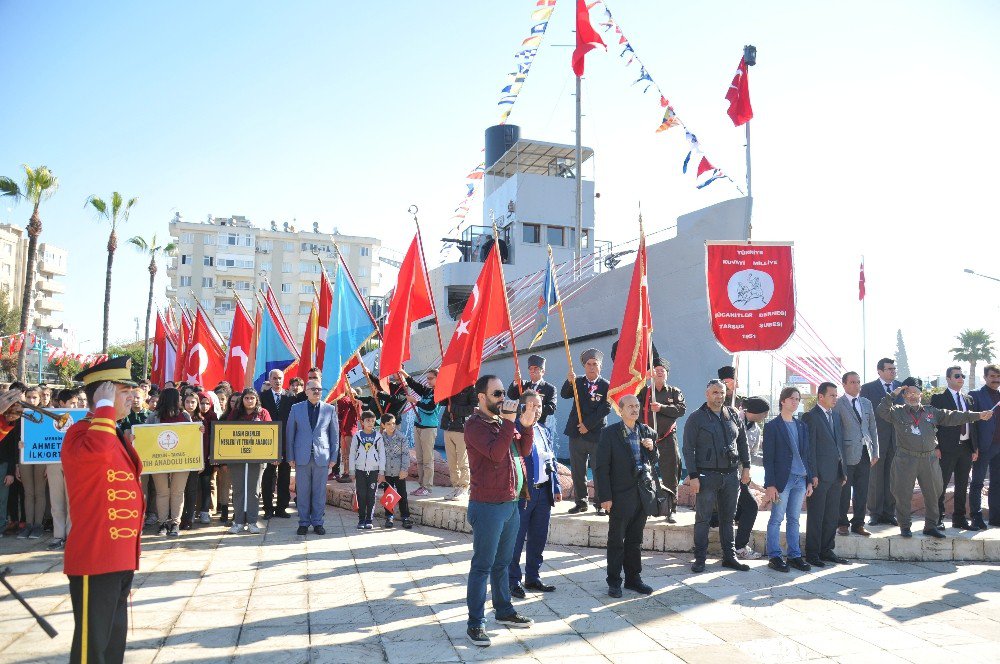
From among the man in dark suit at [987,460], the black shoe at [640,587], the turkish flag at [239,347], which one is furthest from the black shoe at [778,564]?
the turkish flag at [239,347]

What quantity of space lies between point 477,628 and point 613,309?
10.7 metres

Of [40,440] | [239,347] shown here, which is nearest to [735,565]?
[40,440]

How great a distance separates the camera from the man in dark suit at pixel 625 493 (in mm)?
5875

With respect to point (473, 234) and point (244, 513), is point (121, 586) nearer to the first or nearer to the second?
point (244, 513)

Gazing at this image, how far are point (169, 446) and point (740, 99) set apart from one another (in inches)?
396

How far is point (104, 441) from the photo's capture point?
3.53 meters

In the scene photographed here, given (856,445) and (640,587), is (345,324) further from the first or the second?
(856,445)

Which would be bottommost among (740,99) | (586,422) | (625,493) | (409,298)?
(625,493)

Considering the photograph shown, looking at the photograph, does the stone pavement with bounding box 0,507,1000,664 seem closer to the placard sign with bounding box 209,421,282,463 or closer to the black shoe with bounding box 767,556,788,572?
the black shoe with bounding box 767,556,788,572

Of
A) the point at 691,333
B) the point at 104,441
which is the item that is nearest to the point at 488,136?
the point at 691,333

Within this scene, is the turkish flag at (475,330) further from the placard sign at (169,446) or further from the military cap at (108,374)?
the military cap at (108,374)

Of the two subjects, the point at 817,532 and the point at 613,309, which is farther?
the point at 613,309

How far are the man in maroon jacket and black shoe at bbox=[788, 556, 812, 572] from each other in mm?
3476

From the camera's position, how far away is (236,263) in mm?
70062
